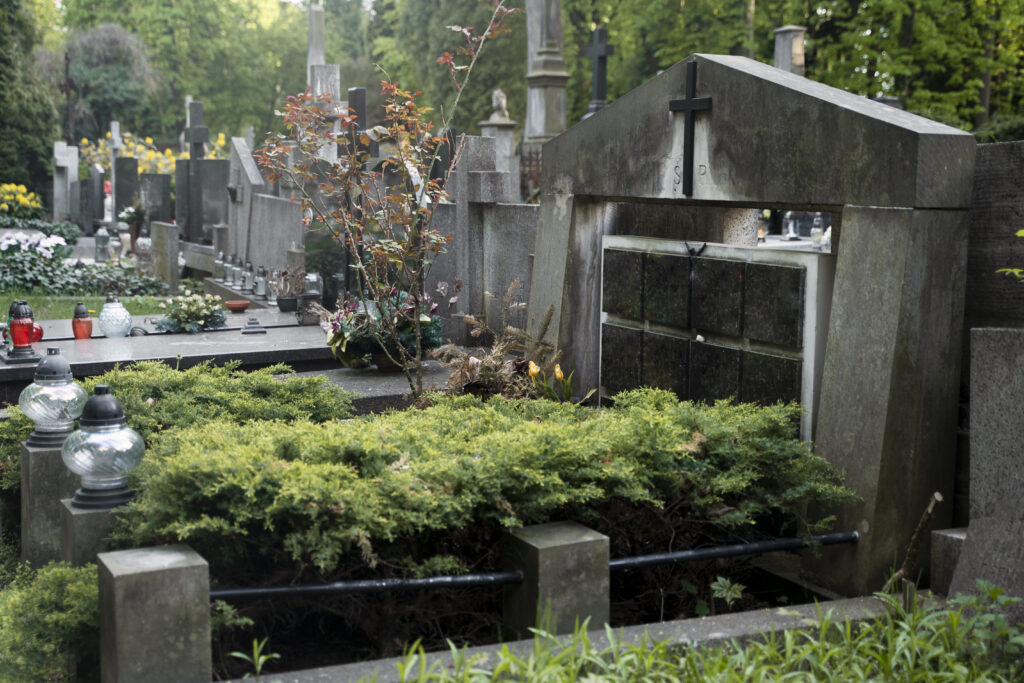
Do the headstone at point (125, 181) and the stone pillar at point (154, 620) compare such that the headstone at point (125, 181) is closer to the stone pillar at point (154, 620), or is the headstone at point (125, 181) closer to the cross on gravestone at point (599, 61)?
the cross on gravestone at point (599, 61)

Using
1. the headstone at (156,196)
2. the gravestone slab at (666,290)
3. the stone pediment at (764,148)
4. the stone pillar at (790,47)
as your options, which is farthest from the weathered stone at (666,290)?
the headstone at (156,196)

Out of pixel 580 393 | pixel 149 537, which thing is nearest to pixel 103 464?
pixel 149 537

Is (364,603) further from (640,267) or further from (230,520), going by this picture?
(640,267)

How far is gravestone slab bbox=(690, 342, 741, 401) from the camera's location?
5.16 m

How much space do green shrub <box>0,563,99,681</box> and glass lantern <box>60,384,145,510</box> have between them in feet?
1.33

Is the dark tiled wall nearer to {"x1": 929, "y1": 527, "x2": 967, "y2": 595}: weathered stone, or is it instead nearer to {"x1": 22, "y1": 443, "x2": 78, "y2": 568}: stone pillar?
{"x1": 929, "y1": 527, "x2": 967, "y2": 595}: weathered stone

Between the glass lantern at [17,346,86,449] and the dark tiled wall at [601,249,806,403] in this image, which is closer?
the dark tiled wall at [601,249,806,403]

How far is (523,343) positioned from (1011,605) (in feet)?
11.4

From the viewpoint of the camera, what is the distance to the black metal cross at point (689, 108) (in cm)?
528

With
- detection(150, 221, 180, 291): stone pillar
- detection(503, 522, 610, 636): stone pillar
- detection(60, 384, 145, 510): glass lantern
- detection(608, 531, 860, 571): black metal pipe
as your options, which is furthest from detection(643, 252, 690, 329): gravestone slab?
detection(150, 221, 180, 291): stone pillar

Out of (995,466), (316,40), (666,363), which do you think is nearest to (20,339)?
(666,363)

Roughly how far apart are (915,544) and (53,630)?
321 centimetres

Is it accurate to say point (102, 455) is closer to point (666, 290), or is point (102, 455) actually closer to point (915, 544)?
point (666, 290)

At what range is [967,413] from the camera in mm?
4281
